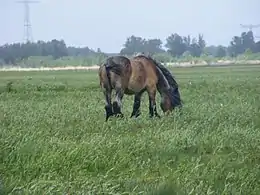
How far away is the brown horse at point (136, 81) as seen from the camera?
41.8 feet

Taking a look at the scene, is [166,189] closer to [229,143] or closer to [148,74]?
[229,143]

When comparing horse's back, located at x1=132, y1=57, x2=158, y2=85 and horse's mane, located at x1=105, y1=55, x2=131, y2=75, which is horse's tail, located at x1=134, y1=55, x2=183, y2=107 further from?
horse's mane, located at x1=105, y1=55, x2=131, y2=75

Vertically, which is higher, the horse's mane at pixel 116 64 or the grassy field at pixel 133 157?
the horse's mane at pixel 116 64

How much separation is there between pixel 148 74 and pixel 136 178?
670 cm

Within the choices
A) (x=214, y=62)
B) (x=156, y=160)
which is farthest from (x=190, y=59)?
(x=156, y=160)

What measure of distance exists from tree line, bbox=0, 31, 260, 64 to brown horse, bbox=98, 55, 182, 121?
8055 cm

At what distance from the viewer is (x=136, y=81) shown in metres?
13.3

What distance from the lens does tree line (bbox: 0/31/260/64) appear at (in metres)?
99.5

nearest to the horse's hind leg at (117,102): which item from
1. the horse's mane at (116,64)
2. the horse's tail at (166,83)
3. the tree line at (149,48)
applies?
the horse's mane at (116,64)

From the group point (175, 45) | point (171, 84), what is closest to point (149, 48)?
point (175, 45)

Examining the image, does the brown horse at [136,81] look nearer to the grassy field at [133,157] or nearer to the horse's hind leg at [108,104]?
the horse's hind leg at [108,104]

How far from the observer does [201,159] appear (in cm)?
839

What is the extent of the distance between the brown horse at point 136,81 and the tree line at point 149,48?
80.5 m

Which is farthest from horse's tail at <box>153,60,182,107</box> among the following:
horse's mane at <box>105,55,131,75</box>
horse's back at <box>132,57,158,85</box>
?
horse's mane at <box>105,55,131,75</box>
